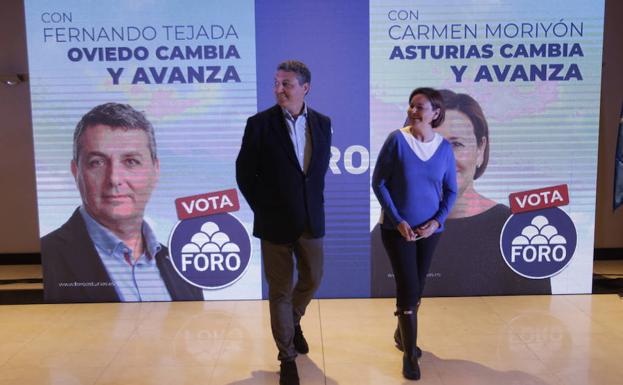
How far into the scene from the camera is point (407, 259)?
280 centimetres

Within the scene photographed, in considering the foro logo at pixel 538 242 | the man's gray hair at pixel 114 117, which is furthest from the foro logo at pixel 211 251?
the foro logo at pixel 538 242

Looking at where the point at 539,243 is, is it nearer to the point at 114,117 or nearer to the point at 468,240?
the point at 468,240

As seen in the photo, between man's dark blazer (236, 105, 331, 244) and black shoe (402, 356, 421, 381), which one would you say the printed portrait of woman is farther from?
man's dark blazer (236, 105, 331, 244)

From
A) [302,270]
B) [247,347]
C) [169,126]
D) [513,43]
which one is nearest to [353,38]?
[513,43]

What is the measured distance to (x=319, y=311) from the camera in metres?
3.93

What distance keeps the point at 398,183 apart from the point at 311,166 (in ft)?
1.43

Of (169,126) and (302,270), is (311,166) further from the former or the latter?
(169,126)

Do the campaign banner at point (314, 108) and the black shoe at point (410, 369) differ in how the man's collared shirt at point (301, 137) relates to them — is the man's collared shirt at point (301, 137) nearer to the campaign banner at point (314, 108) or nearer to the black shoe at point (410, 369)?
the black shoe at point (410, 369)

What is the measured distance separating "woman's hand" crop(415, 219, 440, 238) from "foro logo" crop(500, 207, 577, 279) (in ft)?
5.19

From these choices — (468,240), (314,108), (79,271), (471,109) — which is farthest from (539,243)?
(79,271)

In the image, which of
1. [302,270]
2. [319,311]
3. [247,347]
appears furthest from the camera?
[319,311]

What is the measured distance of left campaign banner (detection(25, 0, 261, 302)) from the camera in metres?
3.91

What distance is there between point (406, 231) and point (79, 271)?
260cm

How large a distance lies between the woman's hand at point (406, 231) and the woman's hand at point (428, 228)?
0.15ft
